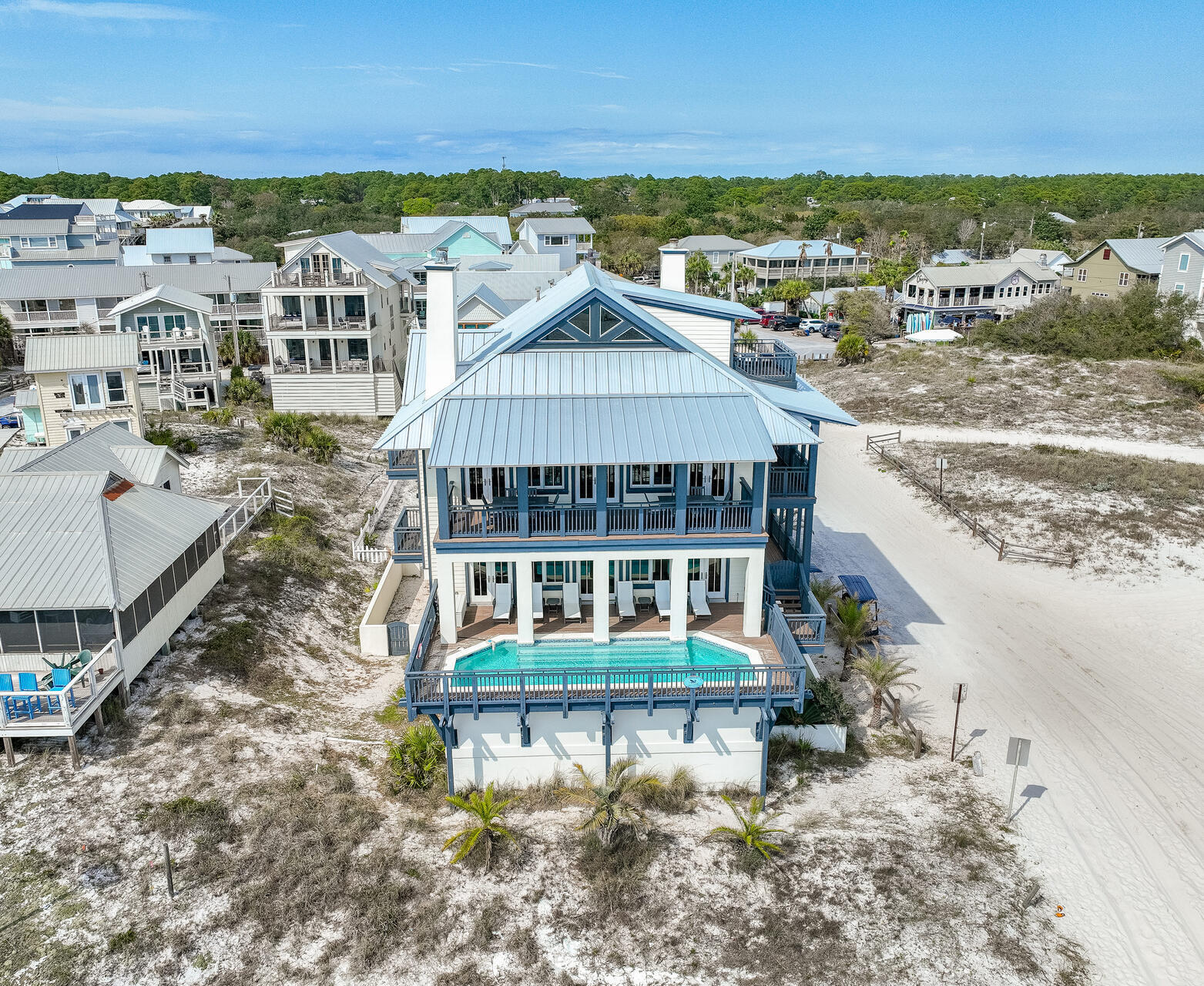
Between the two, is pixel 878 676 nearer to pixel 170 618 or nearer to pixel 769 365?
pixel 769 365

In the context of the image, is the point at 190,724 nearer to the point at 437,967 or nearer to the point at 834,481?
the point at 437,967

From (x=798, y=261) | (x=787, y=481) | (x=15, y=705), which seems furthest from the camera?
(x=798, y=261)

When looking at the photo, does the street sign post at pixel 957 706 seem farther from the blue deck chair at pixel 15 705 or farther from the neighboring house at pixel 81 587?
the blue deck chair at pixel 15 705

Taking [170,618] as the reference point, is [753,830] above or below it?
below

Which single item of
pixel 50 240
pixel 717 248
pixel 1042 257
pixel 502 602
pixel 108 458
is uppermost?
pixel 50 240

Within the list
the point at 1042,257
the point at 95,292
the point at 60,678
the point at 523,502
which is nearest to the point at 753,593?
the point at 523,502

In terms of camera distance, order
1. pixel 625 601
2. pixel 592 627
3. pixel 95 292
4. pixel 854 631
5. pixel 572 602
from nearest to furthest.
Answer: pixel 592 627 → pixel 572 602 → pixel 625 601 → pixel 854 631 → pixel 95 292
